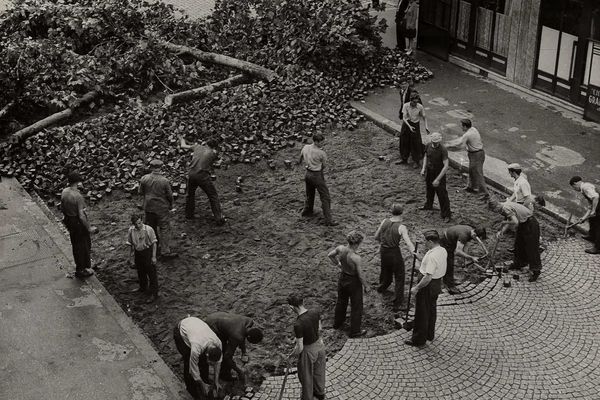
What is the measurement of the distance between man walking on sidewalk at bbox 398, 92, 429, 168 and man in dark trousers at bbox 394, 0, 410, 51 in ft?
21.7

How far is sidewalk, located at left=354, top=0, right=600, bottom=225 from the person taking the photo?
612 inches

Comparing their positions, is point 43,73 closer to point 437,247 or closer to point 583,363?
point 437,247

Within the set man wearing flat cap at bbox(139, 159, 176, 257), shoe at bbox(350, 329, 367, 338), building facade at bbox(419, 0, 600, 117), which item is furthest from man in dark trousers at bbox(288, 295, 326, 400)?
building facade at bbox(419, 0, 600, 117)

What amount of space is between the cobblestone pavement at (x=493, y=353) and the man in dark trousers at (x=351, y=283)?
0.38 meters

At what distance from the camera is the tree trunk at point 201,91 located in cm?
1848

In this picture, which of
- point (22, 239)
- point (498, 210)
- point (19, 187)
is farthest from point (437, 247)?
point (19, 187)

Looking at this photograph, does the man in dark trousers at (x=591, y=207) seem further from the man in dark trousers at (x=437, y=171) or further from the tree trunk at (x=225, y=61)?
the tree trunk at (x=225, y=61)

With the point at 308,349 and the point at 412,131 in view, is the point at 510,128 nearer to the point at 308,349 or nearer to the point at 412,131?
the point at 412,131

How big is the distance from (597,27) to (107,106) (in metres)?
11.6

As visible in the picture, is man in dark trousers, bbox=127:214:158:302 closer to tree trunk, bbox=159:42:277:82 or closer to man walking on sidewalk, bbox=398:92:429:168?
man walking on sidewalk, bbox=398:92:429:168

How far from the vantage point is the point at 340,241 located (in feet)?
45.1

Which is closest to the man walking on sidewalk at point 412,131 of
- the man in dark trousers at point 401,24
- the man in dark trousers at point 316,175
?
the man in dark trousers at point 316,175

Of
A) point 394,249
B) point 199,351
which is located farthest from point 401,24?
point 199,351

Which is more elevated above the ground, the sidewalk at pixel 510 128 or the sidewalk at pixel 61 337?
the sidewalk at pixel 510 128
